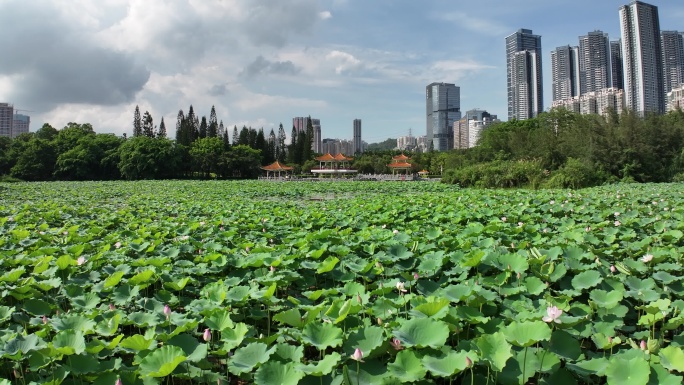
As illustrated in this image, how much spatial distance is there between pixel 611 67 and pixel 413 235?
7053cm

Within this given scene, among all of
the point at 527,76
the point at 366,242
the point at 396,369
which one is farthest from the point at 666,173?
the point at 527,76

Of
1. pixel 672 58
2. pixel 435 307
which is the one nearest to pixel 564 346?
pixel 435 307

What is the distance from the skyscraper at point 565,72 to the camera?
229 feet

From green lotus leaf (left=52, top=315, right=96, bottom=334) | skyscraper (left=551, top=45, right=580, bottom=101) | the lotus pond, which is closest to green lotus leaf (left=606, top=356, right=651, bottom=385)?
the lotus pond

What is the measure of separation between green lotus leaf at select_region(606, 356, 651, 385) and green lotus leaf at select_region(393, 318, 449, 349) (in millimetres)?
555

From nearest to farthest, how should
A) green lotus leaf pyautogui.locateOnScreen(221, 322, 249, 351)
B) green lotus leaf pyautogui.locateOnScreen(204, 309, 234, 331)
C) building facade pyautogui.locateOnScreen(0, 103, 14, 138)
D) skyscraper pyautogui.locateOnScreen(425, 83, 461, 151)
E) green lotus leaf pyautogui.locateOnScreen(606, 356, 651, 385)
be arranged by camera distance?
1. green lotus leaf pyautogui.locateOnScreen(606, 356, 651, 385)
2. green lotus leaf pyautogui.locateOnScreen(221, 322, 249, 351)
3. green lotus leaf pyautogui.locateOnScreen(204, 309, 234, 331)
4. building facade pyautogui.locateOnScreen(0, 103, 14, 138)
5. skyscraper pyautogui.locateOnScreen(425, 83, 461, 151)

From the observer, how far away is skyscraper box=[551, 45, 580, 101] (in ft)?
229

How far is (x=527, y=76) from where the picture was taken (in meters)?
77.2

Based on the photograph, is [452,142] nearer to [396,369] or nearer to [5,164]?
[5,164]

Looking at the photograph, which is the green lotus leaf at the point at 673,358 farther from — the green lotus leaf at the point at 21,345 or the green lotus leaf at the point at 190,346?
the green lotus leaf at the point at 21,345

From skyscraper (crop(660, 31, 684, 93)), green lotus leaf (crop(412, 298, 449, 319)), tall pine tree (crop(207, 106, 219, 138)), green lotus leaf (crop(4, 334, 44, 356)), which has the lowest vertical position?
green lotus leaf (crop(4, 334, 44, 356))

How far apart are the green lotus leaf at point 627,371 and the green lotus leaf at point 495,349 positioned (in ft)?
1.10

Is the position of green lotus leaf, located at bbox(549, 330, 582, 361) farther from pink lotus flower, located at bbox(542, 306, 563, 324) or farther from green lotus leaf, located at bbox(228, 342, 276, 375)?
green lotus leaf, located at bbox(228, 342, 276, 375)

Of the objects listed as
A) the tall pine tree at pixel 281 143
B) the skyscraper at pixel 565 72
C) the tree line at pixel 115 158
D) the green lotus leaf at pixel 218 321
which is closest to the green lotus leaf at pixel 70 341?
the green lotus leaf at pixel 218 321
